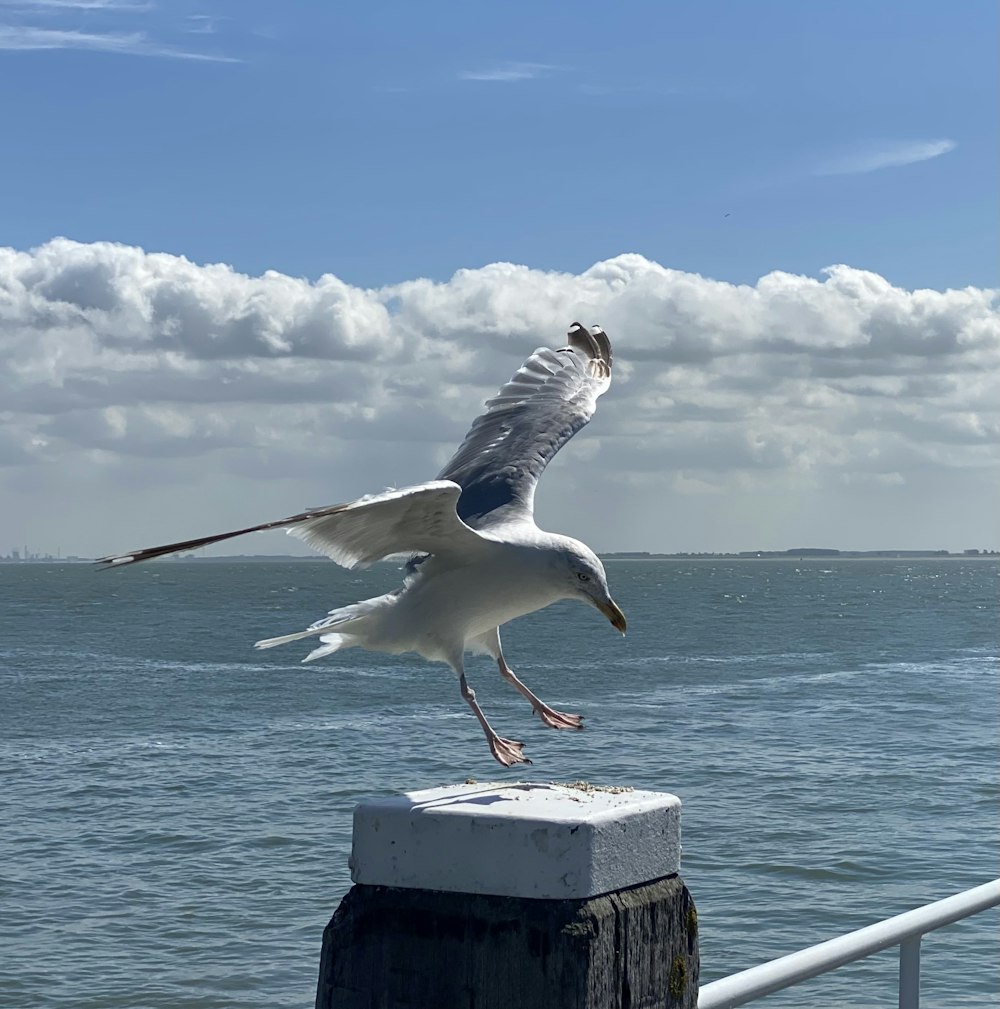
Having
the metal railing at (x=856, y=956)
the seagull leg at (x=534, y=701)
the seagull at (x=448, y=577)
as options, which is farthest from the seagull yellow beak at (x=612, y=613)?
the metal railing at (x=856, y=956)

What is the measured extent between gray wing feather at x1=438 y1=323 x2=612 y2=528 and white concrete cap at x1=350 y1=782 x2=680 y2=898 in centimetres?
247

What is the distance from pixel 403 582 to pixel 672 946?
2124 mm

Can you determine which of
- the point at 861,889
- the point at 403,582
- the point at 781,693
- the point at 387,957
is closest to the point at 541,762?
the point at 861,889

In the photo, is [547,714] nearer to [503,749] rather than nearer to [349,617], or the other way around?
[503,749]

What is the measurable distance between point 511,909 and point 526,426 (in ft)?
13.0

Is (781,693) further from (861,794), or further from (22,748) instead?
(22,748)

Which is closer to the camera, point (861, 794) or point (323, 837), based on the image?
point (323, 837)

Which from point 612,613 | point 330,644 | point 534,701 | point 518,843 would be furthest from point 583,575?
point 518,843

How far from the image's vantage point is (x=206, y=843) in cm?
2702

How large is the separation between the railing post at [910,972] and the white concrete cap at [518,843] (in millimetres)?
1119

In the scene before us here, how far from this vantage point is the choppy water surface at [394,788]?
19.5 metres

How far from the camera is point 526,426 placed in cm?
610

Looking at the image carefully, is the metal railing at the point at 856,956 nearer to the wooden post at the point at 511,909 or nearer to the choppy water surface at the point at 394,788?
the wooden post at the point at 511,909

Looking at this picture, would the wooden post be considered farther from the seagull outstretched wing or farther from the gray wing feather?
the gray wing feather
